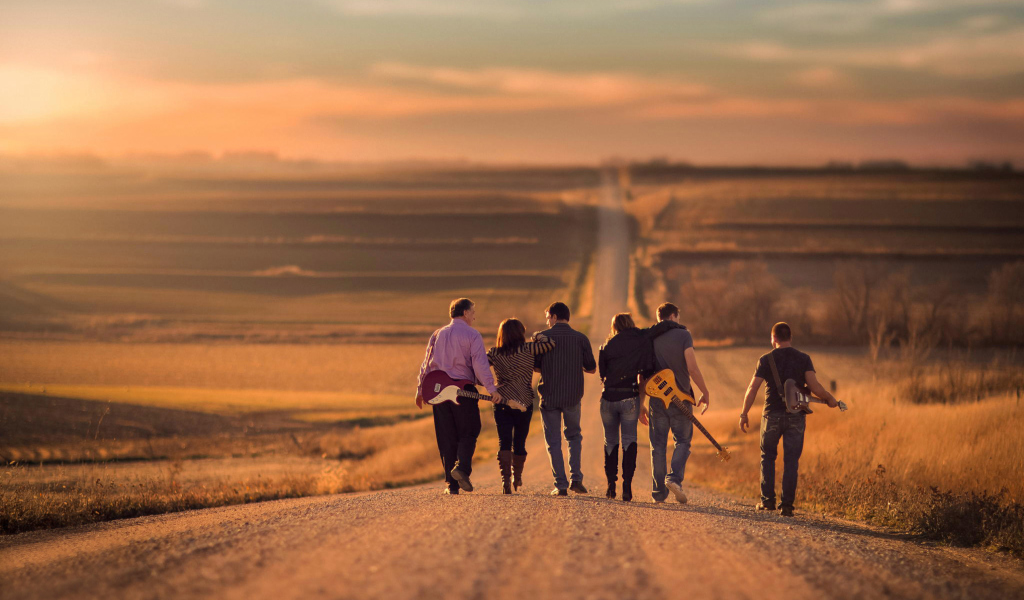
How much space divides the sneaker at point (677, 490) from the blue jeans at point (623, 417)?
687 millimetres

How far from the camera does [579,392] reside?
971 centimetres

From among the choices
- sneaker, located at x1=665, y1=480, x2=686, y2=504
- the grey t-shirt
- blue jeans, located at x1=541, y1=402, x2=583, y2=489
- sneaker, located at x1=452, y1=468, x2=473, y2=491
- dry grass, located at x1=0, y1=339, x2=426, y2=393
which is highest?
the grey t-shirt

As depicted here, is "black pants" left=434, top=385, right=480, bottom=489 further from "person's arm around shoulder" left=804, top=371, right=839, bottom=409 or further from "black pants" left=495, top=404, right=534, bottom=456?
"person's arm around shoulder" left=804, top=371, right=839, bottom=409

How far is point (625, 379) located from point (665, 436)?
878 mm

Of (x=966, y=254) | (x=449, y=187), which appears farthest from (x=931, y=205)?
(x=449, y=187)

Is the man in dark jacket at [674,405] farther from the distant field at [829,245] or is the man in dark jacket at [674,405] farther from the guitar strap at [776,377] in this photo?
the distant field at [829,245]

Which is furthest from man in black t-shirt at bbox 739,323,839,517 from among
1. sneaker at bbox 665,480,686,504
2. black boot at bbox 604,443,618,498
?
black boot at bbox 604,443,618,498

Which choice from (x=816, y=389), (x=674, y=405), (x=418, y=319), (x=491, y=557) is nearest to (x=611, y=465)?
(x=674, y=405)

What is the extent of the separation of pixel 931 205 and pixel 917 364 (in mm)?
87468

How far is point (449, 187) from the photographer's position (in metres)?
156

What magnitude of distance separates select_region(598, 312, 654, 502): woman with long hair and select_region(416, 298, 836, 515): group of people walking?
0.5 inches

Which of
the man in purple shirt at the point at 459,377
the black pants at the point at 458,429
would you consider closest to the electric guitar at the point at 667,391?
the man in purple shirt at the point at 459,377

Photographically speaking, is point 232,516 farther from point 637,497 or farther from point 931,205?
point 931,205

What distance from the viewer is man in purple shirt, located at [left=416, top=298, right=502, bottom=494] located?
9305 millimetres
